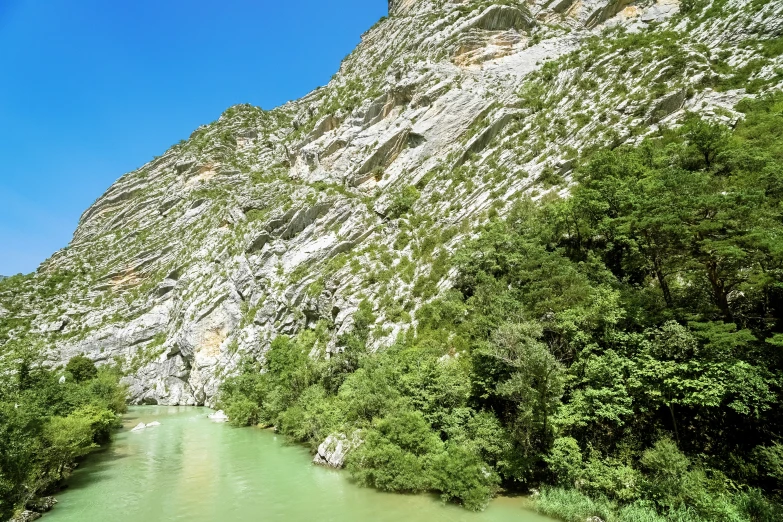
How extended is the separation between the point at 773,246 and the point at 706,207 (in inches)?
122

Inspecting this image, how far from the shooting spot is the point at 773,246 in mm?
10508

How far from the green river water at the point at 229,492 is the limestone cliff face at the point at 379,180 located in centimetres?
1224

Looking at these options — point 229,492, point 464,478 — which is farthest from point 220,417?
point 464,478

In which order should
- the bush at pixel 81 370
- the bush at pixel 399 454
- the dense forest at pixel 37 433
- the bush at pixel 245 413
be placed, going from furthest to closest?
the bush at pixel 81 370, the bush at pixel 245 413, the bush at pixel 399 454, the dense forest at pixel 37 433

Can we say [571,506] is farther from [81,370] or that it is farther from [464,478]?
[81,370]

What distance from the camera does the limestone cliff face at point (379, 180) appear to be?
104ft

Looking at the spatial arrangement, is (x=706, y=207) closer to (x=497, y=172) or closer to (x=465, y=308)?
(x=465, y=308)

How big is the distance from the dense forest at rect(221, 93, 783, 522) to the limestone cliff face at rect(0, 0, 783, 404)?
889cm

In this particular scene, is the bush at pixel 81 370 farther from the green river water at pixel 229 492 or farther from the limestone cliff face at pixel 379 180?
the green river water at pixel 229 492

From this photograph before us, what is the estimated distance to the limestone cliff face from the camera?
3175 cm

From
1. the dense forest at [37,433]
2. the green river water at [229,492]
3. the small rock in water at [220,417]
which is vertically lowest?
the green river water at [229,492]

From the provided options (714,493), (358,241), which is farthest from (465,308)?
(358,241)

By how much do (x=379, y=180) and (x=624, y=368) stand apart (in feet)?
132

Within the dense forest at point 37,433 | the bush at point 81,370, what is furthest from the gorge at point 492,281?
the bush at point 81,370
